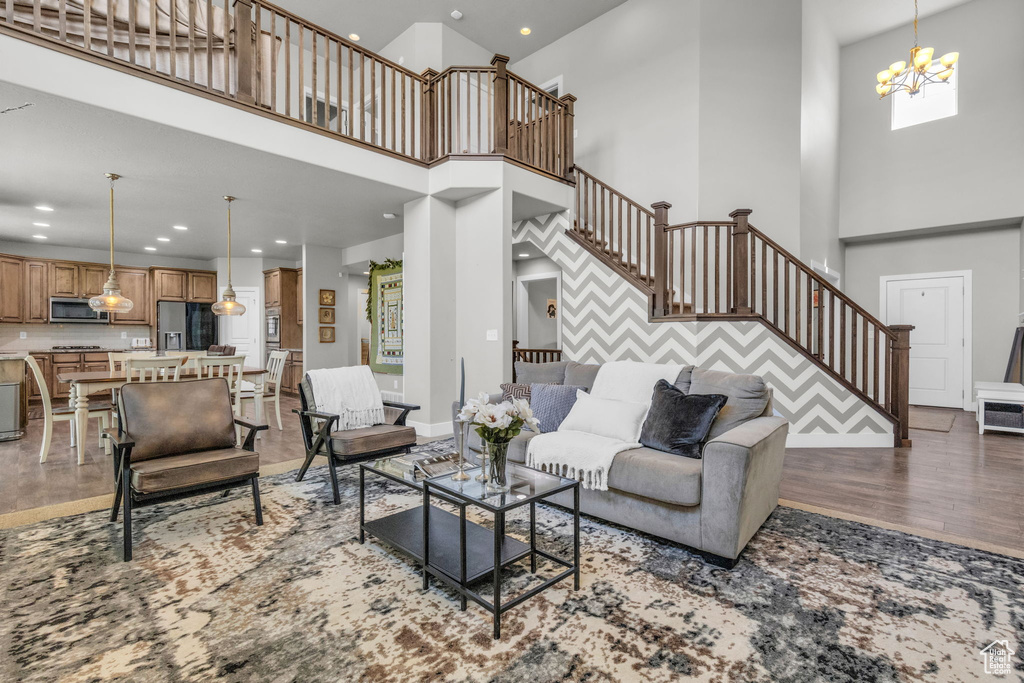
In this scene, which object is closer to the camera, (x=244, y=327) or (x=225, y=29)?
(x=225, y=29)

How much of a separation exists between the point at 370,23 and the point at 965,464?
8.68 metres

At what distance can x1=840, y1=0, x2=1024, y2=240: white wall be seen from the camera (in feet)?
20.9

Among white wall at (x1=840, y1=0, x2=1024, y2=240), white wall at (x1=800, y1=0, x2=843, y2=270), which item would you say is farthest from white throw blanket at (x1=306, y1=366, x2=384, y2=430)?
white wall at (x1=840, y1=0, x2=1024, y2=240)

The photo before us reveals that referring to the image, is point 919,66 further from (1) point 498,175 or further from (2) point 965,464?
(1) point 498,175

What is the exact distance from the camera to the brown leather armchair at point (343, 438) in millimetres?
3219

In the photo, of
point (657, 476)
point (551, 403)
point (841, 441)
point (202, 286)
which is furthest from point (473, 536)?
point (202, 286)

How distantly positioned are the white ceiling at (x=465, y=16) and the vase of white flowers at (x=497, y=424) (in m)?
6.45

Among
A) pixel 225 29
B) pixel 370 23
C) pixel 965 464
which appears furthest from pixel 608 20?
pixel 965 464

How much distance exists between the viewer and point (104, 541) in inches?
100.0

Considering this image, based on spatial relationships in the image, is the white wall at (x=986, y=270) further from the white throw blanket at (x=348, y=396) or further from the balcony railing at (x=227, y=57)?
the white throw blanket at (x=348, y=396)

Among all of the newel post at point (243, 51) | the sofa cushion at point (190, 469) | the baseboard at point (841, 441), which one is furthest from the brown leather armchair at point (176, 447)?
the baseboard at point (841, 441)

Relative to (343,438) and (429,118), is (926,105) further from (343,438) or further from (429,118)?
(343,438)

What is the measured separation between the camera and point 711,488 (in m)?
2.23

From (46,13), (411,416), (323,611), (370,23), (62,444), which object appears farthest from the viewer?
(370,23)
